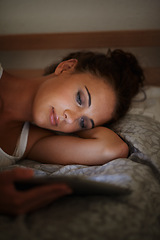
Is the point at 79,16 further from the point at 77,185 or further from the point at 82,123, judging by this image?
the point at 77,185

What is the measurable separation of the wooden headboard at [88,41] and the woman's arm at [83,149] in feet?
3.26

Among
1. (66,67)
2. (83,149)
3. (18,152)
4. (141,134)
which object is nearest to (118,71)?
(66,67)

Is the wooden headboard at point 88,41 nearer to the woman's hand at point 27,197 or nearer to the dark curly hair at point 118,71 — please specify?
the dark curly hair at point 118,71

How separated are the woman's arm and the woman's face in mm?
82

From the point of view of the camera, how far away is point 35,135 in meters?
1.48

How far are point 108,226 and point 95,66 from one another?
3.16 feet

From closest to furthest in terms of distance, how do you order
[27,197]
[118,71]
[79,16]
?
[27,197] < [118,71] < [79,16]

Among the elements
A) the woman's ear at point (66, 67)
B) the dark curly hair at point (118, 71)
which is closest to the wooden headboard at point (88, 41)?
the dark curly hair at point (118, 71)

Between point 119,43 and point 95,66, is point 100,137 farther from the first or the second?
point 119,43

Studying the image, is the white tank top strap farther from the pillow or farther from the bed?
the pillow

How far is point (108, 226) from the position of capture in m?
0.70

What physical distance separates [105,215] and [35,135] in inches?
33.8

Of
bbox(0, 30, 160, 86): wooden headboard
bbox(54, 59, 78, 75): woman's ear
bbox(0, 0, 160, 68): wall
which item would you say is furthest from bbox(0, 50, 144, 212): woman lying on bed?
bbox(0, 0, 160, 68): wall

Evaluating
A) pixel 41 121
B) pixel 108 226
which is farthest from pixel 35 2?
pixel 108 226
